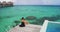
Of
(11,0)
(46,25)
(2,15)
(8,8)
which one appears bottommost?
(46,25)

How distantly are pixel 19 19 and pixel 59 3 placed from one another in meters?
1.19

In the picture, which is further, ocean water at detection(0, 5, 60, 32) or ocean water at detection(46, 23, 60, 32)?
ocean water at detection(0, 5, 60, 32)

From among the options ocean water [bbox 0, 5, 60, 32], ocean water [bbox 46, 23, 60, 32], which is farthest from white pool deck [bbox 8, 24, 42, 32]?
ocean water [bbox 46, 23, 60, 32]

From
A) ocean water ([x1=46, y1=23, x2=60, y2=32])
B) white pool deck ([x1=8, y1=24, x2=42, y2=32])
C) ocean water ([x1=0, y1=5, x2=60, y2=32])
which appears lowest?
white pool deck ([x1=8, y1=24, x2=42, y2=32])

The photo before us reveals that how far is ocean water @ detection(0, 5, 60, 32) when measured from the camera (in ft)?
9.55

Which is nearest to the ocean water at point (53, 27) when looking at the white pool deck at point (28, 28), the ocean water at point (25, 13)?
the ocean water at point (25, 13)

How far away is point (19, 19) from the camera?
3.00 m

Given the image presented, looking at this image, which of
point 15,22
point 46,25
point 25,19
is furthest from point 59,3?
point 15,22

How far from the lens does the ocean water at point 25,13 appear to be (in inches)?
115

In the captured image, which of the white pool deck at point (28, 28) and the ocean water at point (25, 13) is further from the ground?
the ocean water at point (25, 13)

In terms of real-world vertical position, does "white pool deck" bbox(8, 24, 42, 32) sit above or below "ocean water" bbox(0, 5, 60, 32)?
below

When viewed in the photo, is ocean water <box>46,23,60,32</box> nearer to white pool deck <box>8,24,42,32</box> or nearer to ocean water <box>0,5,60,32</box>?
ocean water <box>0,5,60,32</box>

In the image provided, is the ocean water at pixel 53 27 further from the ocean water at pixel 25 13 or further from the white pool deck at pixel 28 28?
the white pool deck at pixel 28 28

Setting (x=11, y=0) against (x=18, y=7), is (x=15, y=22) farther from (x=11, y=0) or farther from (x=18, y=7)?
(x=11, y=0)
